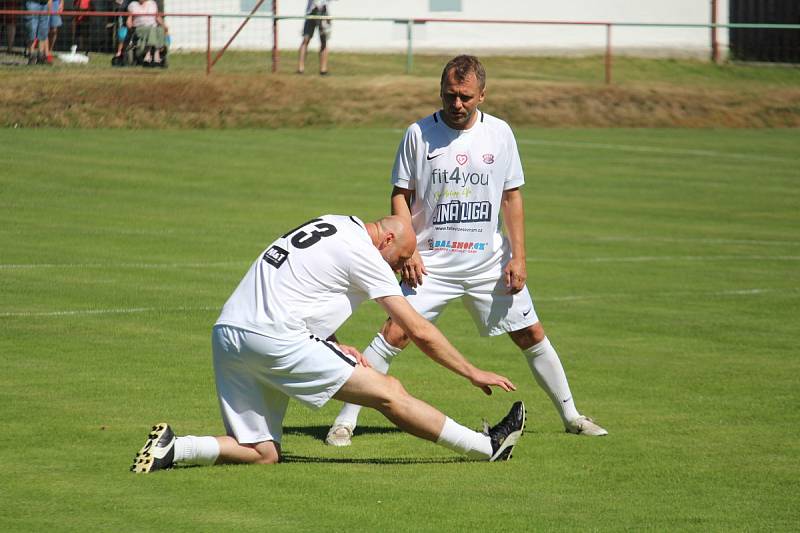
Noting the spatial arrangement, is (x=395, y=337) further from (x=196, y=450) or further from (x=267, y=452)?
(x=196, y=450)

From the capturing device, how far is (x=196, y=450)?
802 centimetres

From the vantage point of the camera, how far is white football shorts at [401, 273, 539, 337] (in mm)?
9305

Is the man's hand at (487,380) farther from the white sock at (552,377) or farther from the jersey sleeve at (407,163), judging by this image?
the jersey sleeve at (407,163)

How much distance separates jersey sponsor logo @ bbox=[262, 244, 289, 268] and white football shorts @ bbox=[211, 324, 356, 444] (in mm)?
408

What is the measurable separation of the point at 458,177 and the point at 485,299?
0.80m

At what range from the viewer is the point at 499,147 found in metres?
9.33

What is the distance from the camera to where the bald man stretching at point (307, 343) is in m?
7.85

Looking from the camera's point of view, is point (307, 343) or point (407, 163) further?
point (407, 163)

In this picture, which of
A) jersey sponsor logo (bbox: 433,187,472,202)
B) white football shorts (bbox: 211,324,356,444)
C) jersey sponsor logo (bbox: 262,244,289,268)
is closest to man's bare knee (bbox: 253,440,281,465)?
white football shorts (bbox: 211,324,356,444)

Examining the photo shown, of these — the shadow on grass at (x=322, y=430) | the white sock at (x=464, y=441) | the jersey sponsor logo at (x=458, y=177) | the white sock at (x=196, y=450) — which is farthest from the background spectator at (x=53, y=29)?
the white sock at (x=464, y=441)

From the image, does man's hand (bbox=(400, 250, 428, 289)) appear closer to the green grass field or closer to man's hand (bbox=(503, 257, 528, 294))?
man's hand (bbox=(503, 257, 528, 294))

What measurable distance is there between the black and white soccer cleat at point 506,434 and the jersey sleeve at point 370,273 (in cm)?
119

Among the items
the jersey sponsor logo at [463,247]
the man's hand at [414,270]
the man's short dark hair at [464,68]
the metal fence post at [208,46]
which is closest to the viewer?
the man's short dark hair at [464,68]

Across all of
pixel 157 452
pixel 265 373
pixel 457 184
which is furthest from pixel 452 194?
pixel 157 452
